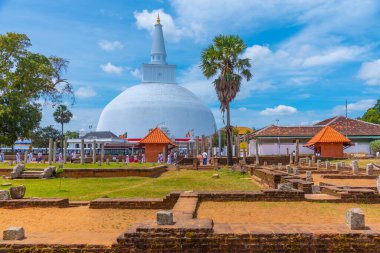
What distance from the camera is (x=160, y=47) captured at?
75750 mm

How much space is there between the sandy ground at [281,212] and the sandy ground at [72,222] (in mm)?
1462

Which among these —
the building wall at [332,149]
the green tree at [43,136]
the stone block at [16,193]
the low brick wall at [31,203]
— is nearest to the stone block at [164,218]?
the low brick wall at [31,203]

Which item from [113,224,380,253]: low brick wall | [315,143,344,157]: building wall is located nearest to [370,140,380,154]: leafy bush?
[315,143,344,157]: building wall

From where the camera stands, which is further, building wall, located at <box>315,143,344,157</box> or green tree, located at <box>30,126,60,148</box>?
green tree, located at <box>30,126,60,148</box>

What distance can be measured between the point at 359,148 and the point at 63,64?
32.7m

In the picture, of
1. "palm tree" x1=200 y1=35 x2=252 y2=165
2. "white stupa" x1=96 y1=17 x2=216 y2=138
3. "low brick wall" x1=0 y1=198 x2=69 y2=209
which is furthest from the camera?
"white stupa" x1=96 y1=17 x2=216 y2=138

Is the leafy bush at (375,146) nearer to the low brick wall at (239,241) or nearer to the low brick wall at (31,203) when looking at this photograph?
the low brick wall at (31,203)

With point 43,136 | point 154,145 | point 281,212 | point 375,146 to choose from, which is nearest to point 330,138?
point 375,146

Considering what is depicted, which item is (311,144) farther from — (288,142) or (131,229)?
(131,229)

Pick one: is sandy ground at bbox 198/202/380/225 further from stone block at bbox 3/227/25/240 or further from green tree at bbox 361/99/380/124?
green tree at bbox 361/99/380/124

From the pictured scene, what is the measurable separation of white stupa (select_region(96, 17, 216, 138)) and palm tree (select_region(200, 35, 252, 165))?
42.7 meters

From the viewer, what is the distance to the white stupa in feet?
243

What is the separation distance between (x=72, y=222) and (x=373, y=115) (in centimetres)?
6339

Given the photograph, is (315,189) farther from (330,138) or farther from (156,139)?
(330,138)
